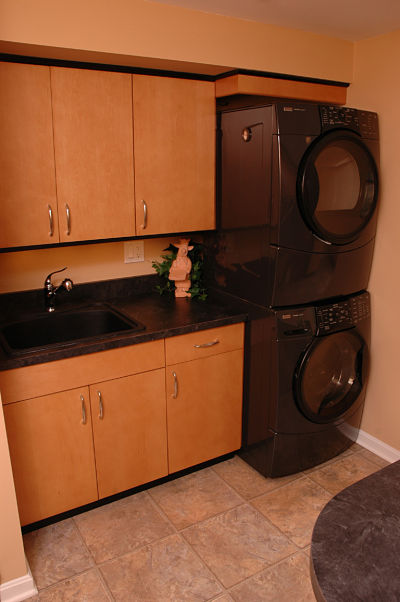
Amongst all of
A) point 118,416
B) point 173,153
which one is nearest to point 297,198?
point 173,153

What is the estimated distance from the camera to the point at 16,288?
246cm

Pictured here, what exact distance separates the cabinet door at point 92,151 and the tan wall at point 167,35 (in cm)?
21

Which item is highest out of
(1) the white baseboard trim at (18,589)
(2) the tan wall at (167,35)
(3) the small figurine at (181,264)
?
(2) the tan wall at (167,35)

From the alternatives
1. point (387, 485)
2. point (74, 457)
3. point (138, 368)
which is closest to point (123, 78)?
point (138, 368)

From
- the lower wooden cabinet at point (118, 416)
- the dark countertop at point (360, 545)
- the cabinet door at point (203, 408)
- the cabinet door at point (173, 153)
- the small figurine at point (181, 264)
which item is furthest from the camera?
the small figurine at point (181, 264)

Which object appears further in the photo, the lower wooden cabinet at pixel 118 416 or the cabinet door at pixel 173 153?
the cabinet door at pixel 173 153

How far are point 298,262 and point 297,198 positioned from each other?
0.29 metres

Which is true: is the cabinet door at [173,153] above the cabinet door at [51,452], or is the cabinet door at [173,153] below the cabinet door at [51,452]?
above

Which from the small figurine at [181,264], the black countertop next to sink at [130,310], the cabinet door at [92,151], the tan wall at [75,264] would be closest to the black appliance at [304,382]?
the black countertop next to sink at [130,310]

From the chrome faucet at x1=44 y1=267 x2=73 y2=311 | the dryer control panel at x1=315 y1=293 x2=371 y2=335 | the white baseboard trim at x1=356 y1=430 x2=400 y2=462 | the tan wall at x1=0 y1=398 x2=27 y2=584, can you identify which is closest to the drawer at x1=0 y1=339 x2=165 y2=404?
the tan wall at x1=0 y1=398 x2=27 y2=584

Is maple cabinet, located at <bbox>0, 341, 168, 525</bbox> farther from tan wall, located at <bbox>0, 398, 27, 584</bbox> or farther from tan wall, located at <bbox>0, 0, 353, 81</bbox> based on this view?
tan wall, located at <bbox>0, 0, 353, 81</bbox>

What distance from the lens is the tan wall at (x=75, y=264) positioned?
2430 mm

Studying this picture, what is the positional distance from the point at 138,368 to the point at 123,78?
4.23 ft

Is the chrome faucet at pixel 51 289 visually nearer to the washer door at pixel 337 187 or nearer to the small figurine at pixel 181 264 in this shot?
the small figurine at pixel 181 264
